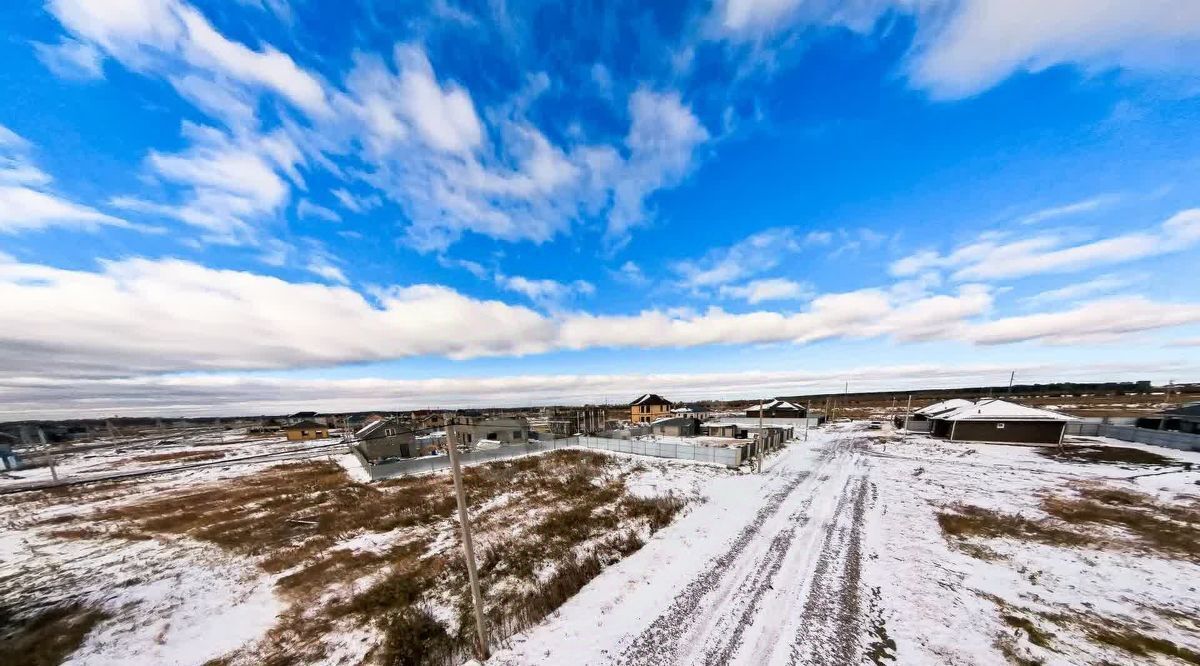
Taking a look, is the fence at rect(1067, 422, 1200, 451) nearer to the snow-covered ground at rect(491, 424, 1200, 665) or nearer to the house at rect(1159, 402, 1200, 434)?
the house at rect(1159, 402, 1200, 434)

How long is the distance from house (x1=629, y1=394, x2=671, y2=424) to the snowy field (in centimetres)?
4724

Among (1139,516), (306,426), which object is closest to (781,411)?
(1139,516)

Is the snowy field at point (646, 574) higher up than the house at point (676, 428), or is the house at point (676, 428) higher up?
the snowy field at point (646, 574)

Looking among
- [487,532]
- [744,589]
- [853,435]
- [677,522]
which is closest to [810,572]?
[744,589]

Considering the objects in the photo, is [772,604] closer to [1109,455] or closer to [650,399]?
[1109,455]

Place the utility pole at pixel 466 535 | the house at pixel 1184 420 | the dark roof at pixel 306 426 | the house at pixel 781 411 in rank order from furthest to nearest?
the dark roof at pixel 306 426
the house at pixel 781 411
the house at pixel 1184 420
the utility pole at pixel 466 535

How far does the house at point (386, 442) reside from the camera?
36281 millimetres

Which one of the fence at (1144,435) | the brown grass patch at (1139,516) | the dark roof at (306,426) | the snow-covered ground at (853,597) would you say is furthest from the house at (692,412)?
the dark roof at (306,426)

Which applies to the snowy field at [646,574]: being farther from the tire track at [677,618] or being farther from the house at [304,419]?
the house at [304,419]

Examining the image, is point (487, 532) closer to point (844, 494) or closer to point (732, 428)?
point (844, 494)

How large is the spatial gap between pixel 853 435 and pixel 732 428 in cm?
1609

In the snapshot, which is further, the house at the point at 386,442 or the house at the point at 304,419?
the house at the point at 304,419

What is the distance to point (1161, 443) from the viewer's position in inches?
1356

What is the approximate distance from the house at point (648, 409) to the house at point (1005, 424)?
4176 cm
